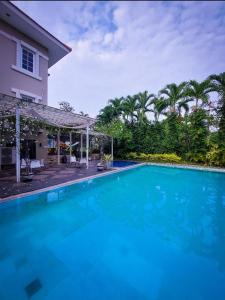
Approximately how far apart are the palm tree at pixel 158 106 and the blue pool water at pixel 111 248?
17498mm

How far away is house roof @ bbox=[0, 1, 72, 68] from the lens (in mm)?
10029

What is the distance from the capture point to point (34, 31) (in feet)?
39.0

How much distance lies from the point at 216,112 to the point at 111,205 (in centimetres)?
1672

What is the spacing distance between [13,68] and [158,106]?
17856 millimetres

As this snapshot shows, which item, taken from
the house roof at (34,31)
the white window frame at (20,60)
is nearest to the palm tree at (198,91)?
the house roof at (34,31)

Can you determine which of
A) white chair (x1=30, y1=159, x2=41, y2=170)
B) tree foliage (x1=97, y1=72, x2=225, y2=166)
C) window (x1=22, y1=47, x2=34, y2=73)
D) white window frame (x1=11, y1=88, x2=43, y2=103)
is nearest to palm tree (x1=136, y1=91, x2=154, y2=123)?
tree foliage (x1=97, y1=72, x2=225, y2=166)

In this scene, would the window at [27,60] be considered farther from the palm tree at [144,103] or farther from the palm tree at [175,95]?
the palm tree at [175,95]

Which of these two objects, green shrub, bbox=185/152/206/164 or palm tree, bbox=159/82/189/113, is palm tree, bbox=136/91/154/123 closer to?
palm tree, bbox=159/82/189/113

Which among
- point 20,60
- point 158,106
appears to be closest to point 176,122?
point 158,106

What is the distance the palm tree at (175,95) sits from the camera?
22875mm

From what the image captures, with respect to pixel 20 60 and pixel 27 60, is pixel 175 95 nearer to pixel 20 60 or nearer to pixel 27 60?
pixel 27 60

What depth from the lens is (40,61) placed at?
13.6 metres

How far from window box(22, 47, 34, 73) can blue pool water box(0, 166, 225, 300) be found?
9.56m

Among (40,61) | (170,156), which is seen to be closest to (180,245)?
(40,61)
